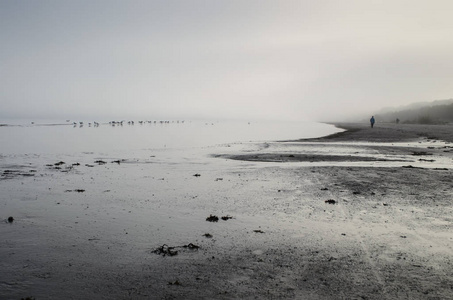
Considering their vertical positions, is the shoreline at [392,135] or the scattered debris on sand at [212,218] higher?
the shoreline at [392,135]

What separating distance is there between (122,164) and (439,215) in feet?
69.7

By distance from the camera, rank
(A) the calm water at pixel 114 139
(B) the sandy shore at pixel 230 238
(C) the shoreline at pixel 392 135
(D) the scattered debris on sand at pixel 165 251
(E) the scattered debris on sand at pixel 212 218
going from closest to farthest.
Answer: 1. (B) the sandy shore at pixel 230 238
2. (D) the scattered debris on sand at pixel 165 251
3. (E) the scattered debris on sand at pixel 212 218
4. (A) the calm water at pixel 114 139
5. (C) the shoreline at pixel 392 135

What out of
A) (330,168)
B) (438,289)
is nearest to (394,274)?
(438,289)

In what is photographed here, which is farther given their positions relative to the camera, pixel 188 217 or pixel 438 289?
pixel 188 217

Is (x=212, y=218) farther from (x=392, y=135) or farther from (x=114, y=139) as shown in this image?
(x=114, y=139)

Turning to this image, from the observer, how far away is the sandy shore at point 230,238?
6.56 meters

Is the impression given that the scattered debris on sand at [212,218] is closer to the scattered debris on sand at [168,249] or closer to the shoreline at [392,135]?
the scattered debris on sand at [168,249]

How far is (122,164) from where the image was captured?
26.1 m

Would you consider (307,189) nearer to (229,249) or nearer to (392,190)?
(392,190)

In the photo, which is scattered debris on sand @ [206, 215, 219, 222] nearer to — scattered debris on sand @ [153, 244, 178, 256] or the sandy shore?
the sandy shore

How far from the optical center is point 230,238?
936 centimetres

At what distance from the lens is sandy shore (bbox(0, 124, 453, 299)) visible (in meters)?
6.56

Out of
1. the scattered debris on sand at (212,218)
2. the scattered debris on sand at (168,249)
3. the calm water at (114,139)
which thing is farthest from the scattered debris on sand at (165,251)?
the calm water at (114,139)

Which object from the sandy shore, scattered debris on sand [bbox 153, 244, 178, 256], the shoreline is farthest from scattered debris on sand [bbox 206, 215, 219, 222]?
the shoreline
